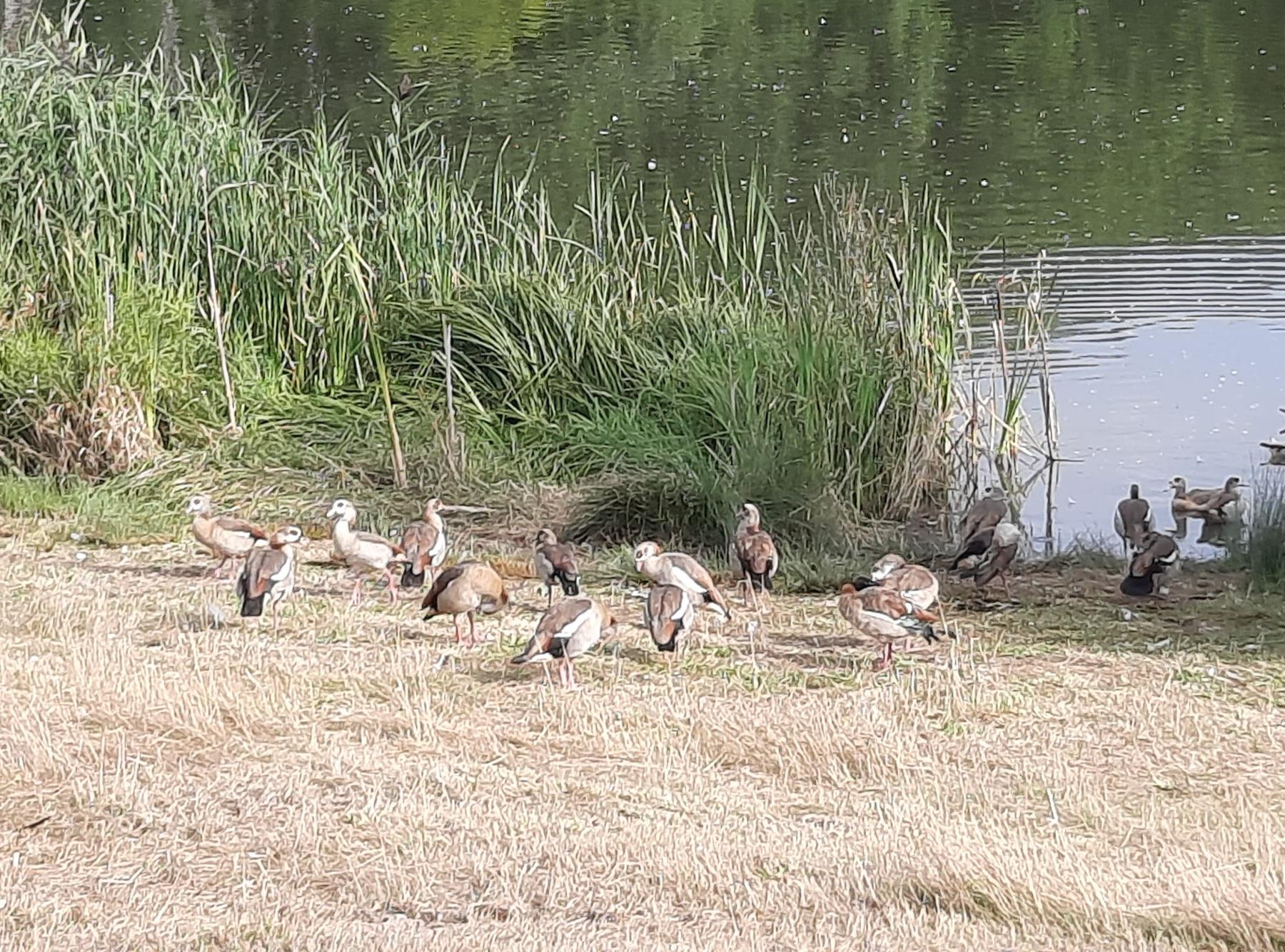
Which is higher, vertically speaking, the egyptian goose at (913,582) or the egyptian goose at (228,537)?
the egyptian goose at (913,582)

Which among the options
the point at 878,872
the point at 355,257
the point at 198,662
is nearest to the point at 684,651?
the point at 198,662

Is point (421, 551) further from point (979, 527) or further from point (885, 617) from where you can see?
point (979, 527)

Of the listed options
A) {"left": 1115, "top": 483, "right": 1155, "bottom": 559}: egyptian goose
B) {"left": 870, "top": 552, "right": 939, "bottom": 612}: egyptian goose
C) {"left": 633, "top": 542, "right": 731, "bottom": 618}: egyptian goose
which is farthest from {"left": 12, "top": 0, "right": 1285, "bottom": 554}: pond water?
{"left": 633, "top": 542, "right": 731, "bottom": 618}: egyptian goose

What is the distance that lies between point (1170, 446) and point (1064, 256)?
476cm

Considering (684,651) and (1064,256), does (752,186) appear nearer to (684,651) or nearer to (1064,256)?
(684,651)

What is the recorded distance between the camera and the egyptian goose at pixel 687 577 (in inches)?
301

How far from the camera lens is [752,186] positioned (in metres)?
11.1

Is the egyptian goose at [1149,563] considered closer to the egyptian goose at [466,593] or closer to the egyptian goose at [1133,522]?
the egyptian goose at [1133,522]

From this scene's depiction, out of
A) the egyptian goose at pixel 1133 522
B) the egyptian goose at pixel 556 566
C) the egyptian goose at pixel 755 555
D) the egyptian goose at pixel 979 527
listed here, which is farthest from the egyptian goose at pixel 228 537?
the egyptian goose at pixel 1133 522

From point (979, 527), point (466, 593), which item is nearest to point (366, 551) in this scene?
point (466, 593)

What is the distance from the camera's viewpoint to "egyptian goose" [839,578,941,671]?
23.5 ft

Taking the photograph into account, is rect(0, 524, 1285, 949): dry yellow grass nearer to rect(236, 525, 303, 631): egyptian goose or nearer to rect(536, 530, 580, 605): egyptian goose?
rect(236, 525, 303, 631): egyptian goose

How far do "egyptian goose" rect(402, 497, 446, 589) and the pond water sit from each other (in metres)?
3.50

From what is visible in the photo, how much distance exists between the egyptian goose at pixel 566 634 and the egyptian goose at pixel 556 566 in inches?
37.0
